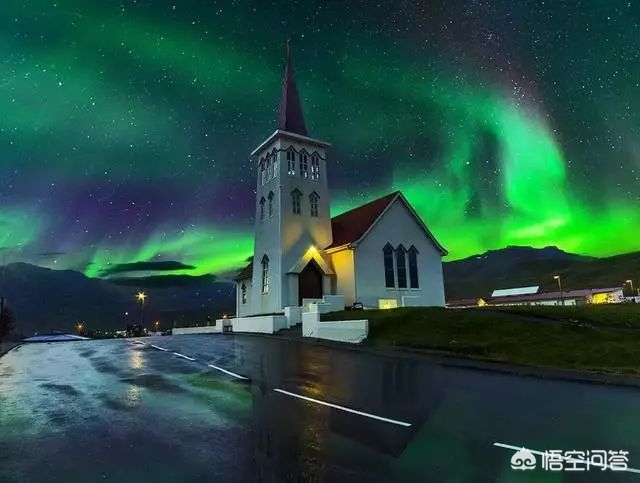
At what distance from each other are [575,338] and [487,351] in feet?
13.5

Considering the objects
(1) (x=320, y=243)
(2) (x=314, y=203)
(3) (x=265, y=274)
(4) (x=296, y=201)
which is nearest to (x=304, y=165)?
(2) (x=314, y=203)

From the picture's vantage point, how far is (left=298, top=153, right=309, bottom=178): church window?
39131mm

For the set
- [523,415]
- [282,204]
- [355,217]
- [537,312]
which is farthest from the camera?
[355,217]

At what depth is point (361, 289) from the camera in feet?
114

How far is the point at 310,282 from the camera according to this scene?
3659cm

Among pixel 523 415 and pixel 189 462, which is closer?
pixel 189 462

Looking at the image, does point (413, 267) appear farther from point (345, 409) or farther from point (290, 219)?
point (345, 409)

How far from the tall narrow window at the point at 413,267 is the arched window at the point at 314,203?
347 inches

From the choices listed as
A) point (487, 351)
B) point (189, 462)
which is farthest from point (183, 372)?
point (487, 351)

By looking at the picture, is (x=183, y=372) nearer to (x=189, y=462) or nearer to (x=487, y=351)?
(x=189, y=462)

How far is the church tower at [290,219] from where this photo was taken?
3625cm

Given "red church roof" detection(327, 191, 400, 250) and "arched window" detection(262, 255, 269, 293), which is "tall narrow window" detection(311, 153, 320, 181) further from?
"arched window" detection(262, 255, 269, 293)

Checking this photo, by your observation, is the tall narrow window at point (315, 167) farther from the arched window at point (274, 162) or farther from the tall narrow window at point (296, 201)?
the arched window at point (274, 162)

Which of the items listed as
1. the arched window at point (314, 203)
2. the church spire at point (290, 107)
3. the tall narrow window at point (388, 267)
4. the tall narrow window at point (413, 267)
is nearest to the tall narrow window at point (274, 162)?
the church spire at point (290, 107)
